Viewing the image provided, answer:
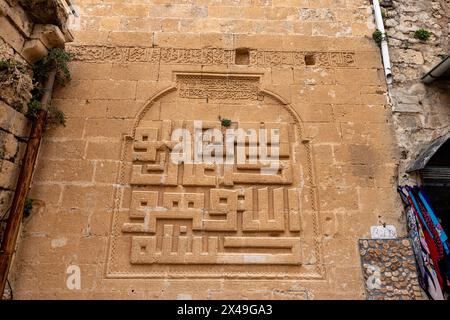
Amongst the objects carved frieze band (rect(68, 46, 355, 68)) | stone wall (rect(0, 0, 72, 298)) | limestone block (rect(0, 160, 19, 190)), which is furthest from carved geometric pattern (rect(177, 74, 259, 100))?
limestone block (rect(0, 160, 19, 190))

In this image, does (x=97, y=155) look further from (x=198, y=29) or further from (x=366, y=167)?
(x=366, y=167)

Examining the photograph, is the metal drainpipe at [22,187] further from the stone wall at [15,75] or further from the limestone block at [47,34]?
the limestone block at [47,34]

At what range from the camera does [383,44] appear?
375cm

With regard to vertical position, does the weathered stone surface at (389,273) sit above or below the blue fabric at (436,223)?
below

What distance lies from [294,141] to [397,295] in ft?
5.64

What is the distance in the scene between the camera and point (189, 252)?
2961 millimetres

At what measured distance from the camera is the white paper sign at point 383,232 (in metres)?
3.05

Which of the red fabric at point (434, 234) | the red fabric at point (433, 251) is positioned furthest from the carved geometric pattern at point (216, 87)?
the red fabric at point (433, 251)

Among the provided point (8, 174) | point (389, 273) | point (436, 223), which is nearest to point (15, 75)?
point (8, 174)

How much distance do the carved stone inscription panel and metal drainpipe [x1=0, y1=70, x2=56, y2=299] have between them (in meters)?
0.82

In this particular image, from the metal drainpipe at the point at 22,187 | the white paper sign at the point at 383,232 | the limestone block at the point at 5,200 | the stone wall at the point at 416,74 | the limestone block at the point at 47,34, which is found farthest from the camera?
the stone wall at the point at 416,74

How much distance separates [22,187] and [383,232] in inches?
134

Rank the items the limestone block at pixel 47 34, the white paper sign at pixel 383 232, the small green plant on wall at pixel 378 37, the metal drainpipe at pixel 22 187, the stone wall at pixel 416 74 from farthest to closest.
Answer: the small green plant on wall at pixel 378 37 < the stone wall at pixel 416 74 < the limestone block at pixel 47 34 < the white paper sign at pixel 383 232 < the metal drainpipe at pixel 22 187

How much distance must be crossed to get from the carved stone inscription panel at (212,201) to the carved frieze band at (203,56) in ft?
1.26
